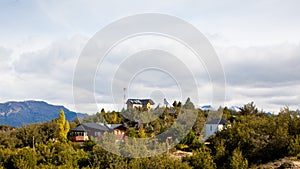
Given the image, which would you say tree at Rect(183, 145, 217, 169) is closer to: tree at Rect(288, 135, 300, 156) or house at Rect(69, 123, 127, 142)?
tree at Rect(288, 135, 300, 156)

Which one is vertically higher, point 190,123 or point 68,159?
point 190,123

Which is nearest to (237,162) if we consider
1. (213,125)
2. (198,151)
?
(198,151)

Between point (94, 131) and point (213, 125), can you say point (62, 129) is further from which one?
point (213, 125)

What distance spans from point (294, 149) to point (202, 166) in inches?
266

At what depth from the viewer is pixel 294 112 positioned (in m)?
29.8

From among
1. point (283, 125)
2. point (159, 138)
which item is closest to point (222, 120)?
point (159, 138)

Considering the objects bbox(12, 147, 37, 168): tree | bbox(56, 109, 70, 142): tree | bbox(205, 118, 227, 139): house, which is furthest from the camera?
bbox(56, 109, 70, 142): tree

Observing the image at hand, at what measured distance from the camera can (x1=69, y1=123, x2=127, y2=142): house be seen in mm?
34062

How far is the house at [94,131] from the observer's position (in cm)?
3406

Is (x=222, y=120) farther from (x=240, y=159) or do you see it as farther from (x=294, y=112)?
(x=240, y=159)

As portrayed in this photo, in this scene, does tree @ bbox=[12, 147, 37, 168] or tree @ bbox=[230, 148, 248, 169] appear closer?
tree @ bbox=[230, 148, 248, 169]

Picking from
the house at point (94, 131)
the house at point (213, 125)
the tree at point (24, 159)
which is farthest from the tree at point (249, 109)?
the tree at point (24, 159)

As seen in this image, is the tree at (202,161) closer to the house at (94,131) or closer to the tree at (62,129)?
the house at (94,131)

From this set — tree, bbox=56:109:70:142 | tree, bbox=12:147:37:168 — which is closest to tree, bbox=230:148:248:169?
tree, bbox=12:147:37:168
